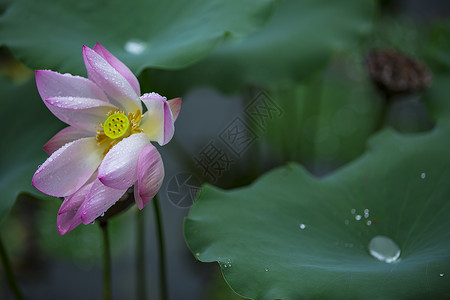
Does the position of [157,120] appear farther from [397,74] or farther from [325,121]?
[325,121]

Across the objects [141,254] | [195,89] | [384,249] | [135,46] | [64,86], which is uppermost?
[64,86]

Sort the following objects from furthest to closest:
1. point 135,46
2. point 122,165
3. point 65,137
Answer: point 135,46, point 65,137, point 122,165

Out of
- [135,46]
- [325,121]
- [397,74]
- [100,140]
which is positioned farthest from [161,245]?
[325,121]

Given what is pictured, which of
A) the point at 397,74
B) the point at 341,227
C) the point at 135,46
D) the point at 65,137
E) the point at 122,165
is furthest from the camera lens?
the point at 397,74

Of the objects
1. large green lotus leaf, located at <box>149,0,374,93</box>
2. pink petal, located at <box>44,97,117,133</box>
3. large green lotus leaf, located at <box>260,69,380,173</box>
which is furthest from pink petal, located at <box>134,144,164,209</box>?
large green lotus leaf, located at <box>260,69,380,173</box>

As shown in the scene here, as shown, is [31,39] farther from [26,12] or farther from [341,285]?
[341,285]

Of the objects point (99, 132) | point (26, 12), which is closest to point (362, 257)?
point (99, 132)
